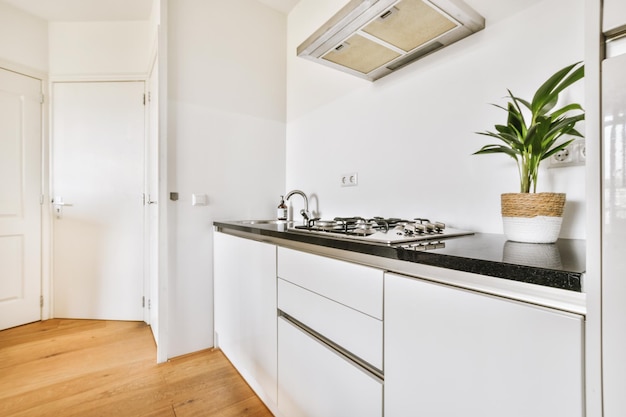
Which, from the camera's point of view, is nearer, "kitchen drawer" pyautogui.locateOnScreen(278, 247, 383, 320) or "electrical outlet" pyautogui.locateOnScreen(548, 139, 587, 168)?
"kitchen drawer" pyautogui.locateOnScreen(278, 247, 383, 320)

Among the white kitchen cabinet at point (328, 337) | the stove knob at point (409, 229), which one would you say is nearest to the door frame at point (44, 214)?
the white kitchen cabinet at point (328, 337)

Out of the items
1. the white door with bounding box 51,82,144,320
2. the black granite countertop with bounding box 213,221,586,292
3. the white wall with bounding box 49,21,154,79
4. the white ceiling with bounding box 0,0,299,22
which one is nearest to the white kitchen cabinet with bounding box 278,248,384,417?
the black granite countertop with bounding box 213,221,586,292

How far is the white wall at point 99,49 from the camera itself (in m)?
2.65

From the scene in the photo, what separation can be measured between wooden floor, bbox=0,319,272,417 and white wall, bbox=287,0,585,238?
1.23 meters

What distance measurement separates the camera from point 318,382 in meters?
1.07

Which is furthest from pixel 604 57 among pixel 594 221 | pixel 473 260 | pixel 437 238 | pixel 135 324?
pixel 135 324

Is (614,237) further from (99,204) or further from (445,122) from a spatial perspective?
(99,204)

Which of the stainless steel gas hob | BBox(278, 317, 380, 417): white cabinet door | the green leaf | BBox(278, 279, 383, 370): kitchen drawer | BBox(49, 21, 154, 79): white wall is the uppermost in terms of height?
BBox(49, 21, 154, 79): white wall

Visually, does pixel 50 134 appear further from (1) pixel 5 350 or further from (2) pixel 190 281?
(2) pixel 190 281

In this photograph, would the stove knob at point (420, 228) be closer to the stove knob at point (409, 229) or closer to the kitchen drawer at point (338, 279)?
the stove knob at point (409, 229)

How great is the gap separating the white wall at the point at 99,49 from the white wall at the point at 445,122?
5.53 feet

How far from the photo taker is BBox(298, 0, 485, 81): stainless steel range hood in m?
1.12

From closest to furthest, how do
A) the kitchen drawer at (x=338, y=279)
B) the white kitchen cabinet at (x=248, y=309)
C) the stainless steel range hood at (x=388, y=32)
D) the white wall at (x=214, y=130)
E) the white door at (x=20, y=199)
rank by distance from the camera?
the kitchen drawer at (x=338, y=279) < the stainless steel range hood at (x=388, y=32) < the white kitchen cabinet at (x=248, y=309) < the white wall at (x=214, y=130) < the white door at (x=20, y=199)

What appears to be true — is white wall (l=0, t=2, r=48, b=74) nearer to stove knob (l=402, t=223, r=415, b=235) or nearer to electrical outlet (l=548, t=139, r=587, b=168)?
stove knob (l=402, t=223, r=415, b=235)
